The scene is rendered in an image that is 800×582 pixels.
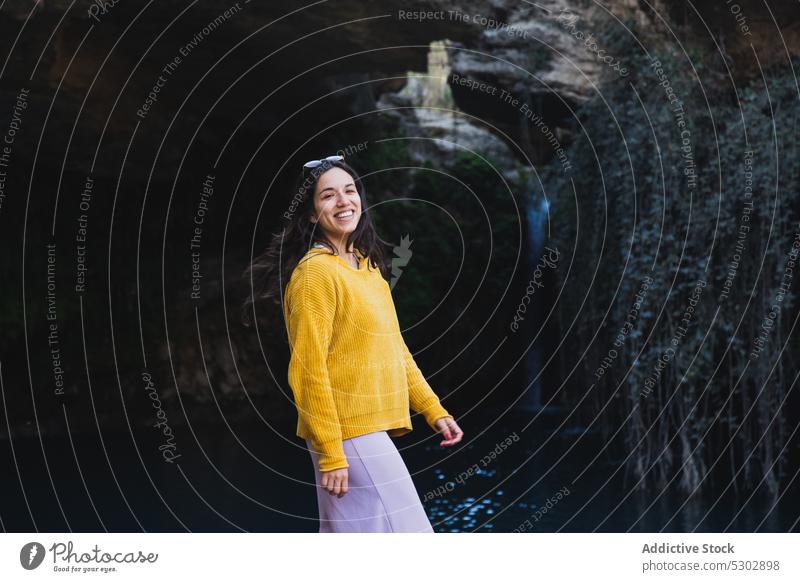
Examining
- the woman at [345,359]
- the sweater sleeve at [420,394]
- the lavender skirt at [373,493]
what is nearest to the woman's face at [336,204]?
the woman at [345,359]

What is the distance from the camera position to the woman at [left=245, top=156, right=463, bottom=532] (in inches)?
93.8

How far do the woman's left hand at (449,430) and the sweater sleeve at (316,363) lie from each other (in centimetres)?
33

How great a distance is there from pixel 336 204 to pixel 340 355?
0.42 meters

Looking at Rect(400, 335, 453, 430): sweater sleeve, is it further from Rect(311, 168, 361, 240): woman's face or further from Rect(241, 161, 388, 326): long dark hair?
Rect(311, 168, 361, 240): woman's face

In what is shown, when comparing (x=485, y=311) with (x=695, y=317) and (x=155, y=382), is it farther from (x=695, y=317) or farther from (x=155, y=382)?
(x=695, y=317)

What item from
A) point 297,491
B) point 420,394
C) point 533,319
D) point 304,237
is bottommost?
point 297,491

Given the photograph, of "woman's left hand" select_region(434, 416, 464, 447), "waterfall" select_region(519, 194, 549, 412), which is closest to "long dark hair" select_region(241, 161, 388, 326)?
"woman's left hand" select_region(434, 416, 464, 447)

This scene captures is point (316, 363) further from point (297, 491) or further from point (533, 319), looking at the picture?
point (533, 319)

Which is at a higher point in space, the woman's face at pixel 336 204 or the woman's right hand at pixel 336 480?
the woman's face at pixel 336 204

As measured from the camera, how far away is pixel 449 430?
101 inches

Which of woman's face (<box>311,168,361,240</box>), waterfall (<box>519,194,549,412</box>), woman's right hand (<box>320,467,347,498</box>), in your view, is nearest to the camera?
woman's right hand (<box>320,467,347,498</box>)

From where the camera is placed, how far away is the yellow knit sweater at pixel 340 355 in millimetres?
2373

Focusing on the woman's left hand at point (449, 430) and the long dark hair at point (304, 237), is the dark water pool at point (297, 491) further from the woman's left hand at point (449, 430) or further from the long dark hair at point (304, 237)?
Answer: the long dark hair at point (304, 237)

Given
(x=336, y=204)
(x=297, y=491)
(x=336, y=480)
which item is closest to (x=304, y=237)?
(x=336, y=204)
